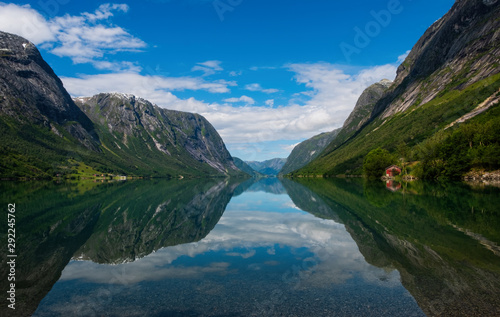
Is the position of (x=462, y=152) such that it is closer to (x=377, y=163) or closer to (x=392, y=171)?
(x=392, y=171)

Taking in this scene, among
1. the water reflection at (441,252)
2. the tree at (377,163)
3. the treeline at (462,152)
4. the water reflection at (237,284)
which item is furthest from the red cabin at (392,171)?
the water reflection at (237,284)

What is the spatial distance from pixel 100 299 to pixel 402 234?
25144mm

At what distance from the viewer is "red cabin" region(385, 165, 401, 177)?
14912 cm

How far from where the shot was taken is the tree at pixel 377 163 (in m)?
151

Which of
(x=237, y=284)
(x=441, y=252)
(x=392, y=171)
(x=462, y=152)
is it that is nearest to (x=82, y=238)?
(x=237, y=284)

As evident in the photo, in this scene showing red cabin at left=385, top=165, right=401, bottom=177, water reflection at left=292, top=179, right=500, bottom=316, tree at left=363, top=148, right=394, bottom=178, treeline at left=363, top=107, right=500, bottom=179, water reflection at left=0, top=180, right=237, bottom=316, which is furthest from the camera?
tree at left=363, top=148, right=394, bottom=178

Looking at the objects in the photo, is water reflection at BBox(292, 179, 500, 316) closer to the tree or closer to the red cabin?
the red cabin

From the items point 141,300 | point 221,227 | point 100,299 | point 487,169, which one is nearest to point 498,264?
point 141,300

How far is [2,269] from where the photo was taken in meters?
18.0

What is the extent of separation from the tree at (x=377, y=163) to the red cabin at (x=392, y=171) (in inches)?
104

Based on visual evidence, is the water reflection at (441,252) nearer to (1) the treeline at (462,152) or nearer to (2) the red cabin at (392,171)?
(1) the treeline at (462,152)

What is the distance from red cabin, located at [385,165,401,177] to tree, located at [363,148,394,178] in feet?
8.68

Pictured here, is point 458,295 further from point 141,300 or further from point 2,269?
point 2,269

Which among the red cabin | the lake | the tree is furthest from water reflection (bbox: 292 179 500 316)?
the tree
